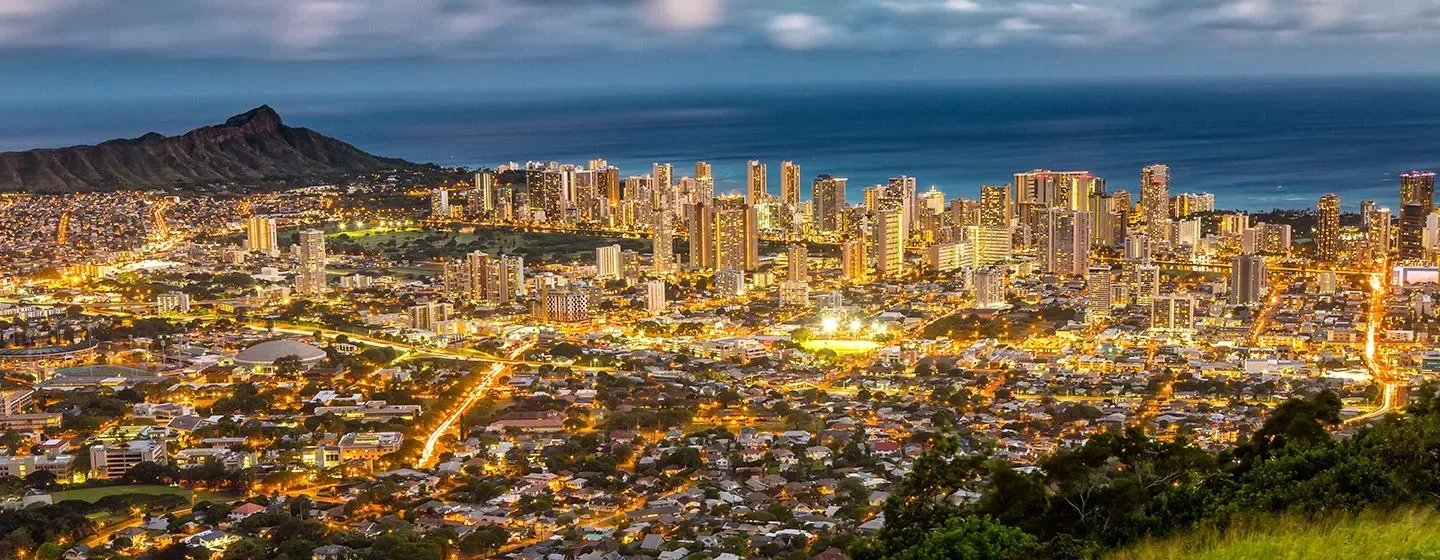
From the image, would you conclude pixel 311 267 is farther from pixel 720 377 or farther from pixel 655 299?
pixel 720 377

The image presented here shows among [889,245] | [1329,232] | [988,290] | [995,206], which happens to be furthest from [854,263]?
[1329,232]

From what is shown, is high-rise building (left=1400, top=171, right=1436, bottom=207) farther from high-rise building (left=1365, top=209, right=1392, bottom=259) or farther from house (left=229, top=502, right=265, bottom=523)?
house (left=229, top=502, right=265, bottom=523)

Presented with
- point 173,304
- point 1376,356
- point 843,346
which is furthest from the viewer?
point 173,304

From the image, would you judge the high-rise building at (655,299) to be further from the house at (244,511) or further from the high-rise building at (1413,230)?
the high-rise building at (1413,230)

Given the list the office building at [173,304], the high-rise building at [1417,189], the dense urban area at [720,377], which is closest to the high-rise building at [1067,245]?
the dense urban area at [720,377]

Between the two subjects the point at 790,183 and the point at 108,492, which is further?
the point at 790,183

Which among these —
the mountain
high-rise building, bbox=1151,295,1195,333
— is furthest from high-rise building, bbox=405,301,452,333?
the mountain
